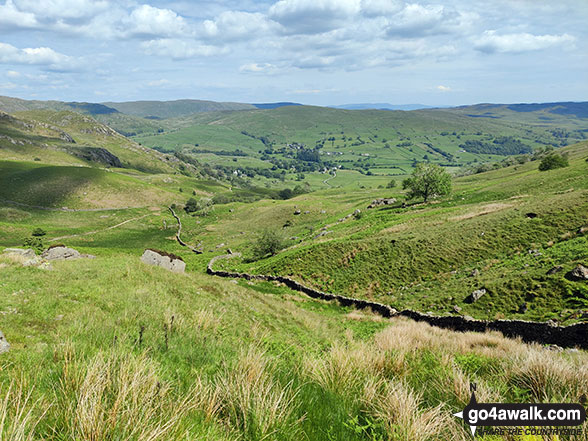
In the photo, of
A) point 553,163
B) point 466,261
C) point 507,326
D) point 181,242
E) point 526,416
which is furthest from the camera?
point 181,242

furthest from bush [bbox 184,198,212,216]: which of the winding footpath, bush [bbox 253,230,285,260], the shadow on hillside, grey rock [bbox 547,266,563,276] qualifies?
grey rock [bbox 547,266,563,276]

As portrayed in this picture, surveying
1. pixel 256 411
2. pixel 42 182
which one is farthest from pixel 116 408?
pixel 42 182

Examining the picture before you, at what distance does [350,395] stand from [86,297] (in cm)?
1187

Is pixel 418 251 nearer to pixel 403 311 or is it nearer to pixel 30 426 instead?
pixel 403 311

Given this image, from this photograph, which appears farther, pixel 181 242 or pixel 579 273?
pixel 181 242

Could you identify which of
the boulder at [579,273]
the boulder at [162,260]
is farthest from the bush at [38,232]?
the boulder at [579,273]

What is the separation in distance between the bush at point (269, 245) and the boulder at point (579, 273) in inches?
1538

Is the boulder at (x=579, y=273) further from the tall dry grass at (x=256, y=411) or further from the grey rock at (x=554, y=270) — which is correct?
the tall dry grass at (x=256, y=411)

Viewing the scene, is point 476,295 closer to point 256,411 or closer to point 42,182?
point 256,411

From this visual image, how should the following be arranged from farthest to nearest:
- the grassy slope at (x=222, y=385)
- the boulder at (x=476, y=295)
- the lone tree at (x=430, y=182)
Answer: the lone tree at (x=430, y=182)
the boulder at (x=476, y=295)
the grassy slope at (x=222, y=385)

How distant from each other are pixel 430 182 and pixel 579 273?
1897 inches

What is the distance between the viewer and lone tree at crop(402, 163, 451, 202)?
64125 millimetres

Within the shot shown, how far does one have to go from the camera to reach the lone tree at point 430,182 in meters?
64.1

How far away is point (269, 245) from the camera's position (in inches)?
2083
